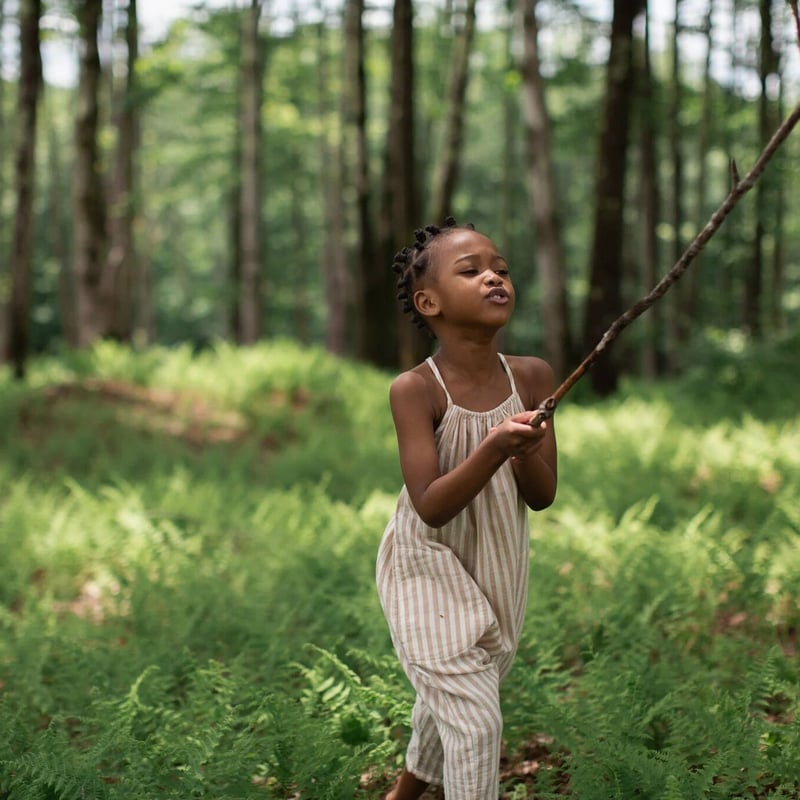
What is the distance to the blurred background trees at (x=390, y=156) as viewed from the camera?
13.2m

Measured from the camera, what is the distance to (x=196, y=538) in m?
6.54

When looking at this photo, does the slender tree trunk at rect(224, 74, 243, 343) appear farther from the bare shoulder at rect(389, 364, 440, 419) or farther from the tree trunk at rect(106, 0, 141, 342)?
the bare shoulder at rect(389, 364, 440, 419)

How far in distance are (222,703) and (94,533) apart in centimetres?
342

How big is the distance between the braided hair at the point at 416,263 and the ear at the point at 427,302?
5 centimetres

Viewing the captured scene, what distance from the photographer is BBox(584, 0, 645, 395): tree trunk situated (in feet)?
42.2

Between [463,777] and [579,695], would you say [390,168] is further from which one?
[463,777]

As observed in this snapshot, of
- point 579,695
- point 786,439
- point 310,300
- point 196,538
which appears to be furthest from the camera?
point 310,300

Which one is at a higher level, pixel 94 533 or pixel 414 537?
pixel 414 537

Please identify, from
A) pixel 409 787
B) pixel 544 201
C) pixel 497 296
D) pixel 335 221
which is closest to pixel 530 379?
pixel 497 296

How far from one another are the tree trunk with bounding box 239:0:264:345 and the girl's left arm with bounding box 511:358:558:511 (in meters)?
14.9

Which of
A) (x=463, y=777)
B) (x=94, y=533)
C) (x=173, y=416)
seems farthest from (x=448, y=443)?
(x=173, y=416)

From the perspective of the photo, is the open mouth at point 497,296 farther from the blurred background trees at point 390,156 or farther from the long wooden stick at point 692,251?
the blurred background trees at point 390,156

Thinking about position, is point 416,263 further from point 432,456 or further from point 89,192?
point 89,192

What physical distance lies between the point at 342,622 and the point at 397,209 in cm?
1098
